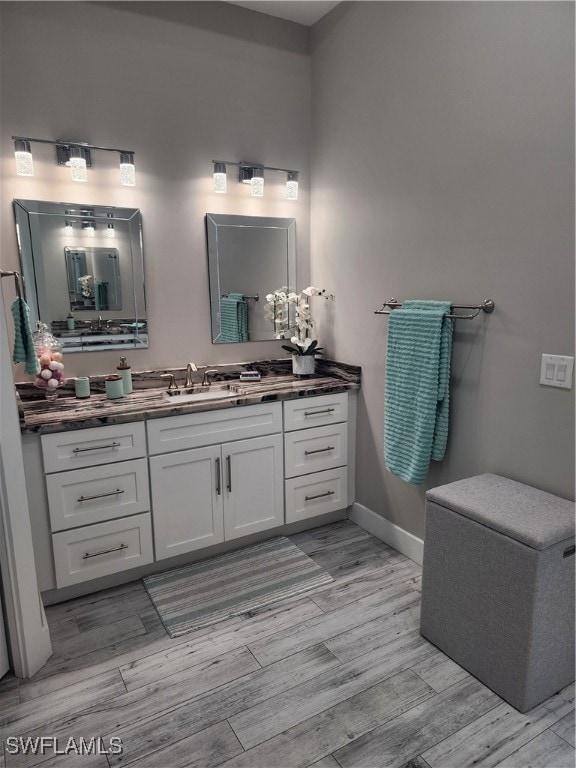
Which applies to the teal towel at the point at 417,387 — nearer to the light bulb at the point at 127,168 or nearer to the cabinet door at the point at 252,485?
the cabinet door at the point at 252,485

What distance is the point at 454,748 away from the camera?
5.07 feet

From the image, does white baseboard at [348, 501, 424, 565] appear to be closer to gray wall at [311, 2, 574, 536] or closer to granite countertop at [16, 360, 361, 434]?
gray wall at [311, 2, 574, 536]

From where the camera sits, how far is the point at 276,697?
176 cm

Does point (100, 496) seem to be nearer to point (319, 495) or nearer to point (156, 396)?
point (156, 396)

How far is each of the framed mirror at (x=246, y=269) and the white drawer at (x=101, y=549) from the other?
45.6 inches

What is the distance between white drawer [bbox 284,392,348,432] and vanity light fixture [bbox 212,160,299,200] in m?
1.25

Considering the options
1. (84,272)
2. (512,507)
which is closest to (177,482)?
(84,272)

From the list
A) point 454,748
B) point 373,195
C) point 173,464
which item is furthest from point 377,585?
point 373,195

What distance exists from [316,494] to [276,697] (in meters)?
1.23

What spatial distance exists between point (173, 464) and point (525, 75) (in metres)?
2.14

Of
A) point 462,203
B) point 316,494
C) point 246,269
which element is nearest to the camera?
point 462,203

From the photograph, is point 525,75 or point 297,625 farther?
point 297,625

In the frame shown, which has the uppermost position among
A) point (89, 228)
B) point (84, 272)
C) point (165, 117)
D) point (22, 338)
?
point (165, 117)

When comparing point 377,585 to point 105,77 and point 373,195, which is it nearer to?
point 373,195
